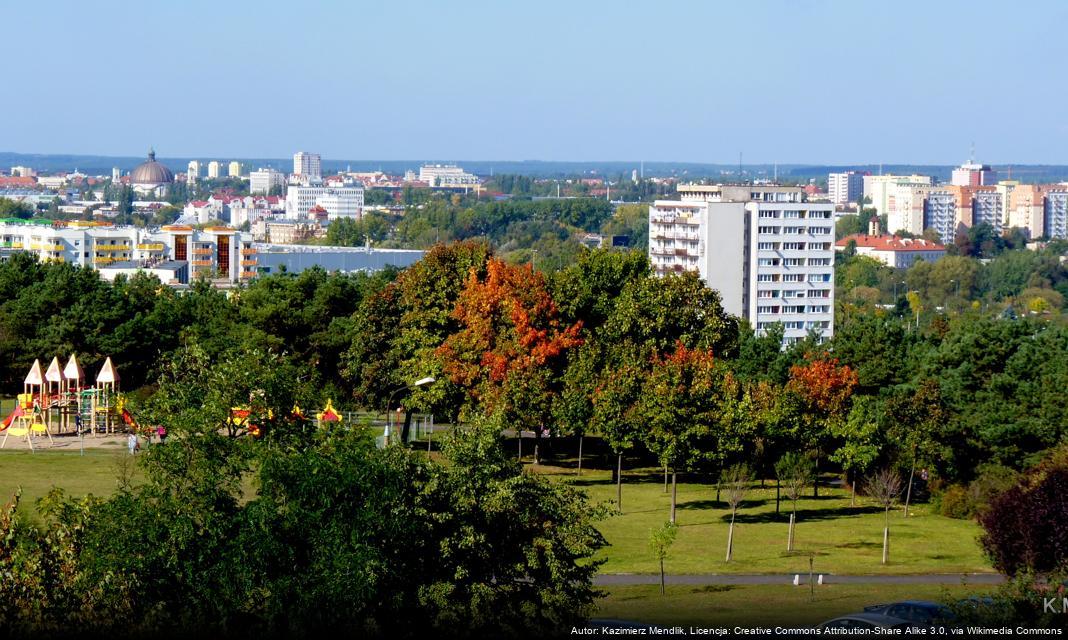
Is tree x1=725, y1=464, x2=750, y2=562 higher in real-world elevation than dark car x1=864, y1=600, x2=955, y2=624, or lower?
lower

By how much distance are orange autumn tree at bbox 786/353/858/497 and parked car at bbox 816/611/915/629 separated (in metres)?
19.3

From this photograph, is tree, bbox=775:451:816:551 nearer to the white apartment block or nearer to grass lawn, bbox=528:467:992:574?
grass lawn, bbox=528:467:992:574

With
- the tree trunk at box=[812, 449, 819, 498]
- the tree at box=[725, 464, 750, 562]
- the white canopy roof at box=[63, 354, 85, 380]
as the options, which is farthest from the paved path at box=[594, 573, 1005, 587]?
the white canopy roof at box=[63, 354, 85, 380]

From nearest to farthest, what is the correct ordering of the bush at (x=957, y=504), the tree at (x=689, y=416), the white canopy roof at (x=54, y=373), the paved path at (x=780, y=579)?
the paved path at (x=780, y=579) < the tree at (x=689, y=416) < the bush at (x=957, y=504) < the white canopy roof at (x=54, y=373)

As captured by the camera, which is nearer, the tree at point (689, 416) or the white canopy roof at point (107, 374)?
the tree at point (689, 416)

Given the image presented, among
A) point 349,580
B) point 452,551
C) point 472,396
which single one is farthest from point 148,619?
point 472,396

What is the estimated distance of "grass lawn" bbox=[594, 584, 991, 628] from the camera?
24922mm

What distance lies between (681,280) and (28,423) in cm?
2107

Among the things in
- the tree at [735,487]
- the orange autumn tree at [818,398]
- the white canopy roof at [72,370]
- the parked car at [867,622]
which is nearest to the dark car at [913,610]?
the parked car at [867,622]

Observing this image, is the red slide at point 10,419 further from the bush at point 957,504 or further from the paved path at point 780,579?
the bush at point 957,504

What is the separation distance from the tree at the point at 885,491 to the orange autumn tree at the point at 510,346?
919 cm

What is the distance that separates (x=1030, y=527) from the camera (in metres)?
27.1

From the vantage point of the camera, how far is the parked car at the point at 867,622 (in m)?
21.0

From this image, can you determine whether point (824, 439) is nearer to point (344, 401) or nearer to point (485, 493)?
point (344, 401)
